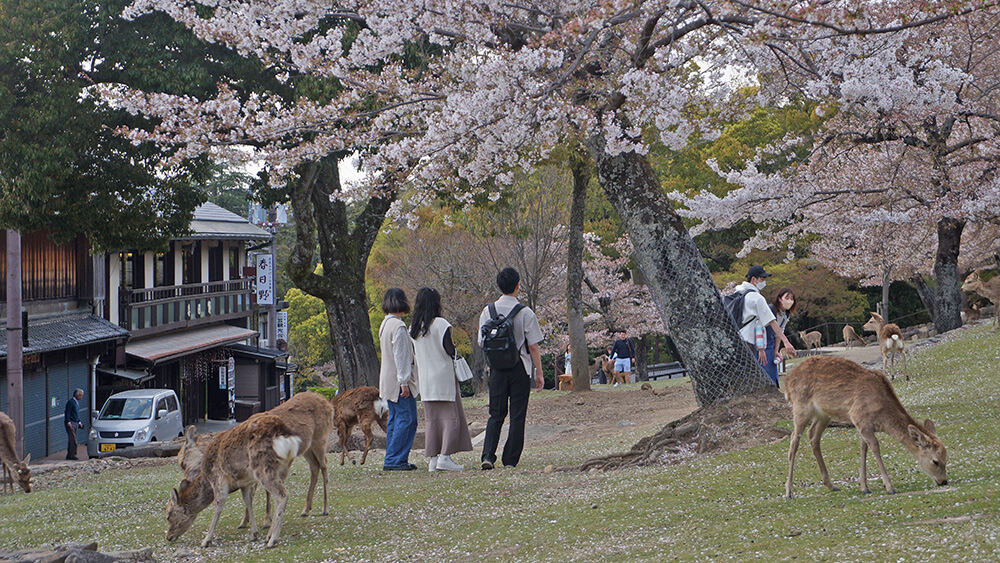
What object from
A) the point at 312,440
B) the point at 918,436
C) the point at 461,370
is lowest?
the point at 312,440

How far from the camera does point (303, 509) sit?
7.79 meters

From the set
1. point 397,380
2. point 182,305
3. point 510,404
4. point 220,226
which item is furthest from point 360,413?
point 220,226

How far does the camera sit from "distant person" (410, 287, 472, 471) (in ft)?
32.2

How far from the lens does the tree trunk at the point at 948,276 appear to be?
2247 centimetres

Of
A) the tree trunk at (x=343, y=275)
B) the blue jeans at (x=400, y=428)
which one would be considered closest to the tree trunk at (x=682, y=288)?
the blue jeans at (x=400, y=428)

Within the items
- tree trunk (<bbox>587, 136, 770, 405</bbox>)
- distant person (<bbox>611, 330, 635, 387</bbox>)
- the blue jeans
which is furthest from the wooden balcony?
tree trunk (<bbox>587, 136, 770, 405</bbox>)

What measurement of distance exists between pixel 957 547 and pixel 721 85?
9122 millimetres

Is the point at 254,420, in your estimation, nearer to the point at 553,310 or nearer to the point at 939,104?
the point at 939,104

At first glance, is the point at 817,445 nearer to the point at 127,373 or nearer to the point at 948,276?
the point at 948,276

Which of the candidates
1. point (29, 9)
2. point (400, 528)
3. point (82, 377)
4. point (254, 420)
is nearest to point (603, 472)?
point (400, 528)

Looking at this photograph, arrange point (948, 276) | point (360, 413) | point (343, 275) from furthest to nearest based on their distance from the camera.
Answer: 1. point (948, 276)
2. point (343, 275)
3. point (360, 413)

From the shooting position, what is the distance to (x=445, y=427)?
388 inches

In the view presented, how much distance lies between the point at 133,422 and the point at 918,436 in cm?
2384

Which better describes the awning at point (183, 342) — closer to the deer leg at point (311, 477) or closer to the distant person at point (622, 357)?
the distant person at point (622, 357)
